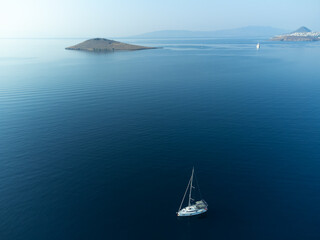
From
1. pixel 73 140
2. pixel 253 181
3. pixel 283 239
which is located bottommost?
pixel 283 239

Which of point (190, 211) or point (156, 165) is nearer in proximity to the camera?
point (190, 211)

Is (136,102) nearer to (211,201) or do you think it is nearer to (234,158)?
(234,158)

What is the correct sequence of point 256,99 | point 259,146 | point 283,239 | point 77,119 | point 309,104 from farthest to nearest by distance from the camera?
1. point 256,99
2. point 309,104
3. point 77,119
4. point 259,146
5. point 283,239

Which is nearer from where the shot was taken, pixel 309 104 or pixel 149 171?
pixel 149 171

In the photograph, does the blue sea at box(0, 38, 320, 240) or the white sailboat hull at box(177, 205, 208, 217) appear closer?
the blue sea at box(0, 38, 320, 240)

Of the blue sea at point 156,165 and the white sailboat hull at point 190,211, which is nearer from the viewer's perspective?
the blue sea at point 156,165

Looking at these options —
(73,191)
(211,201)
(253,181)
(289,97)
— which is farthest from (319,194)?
(289,97)

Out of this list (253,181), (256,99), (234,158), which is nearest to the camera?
(253,181)

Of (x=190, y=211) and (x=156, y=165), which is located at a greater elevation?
(x=156, y=165)
